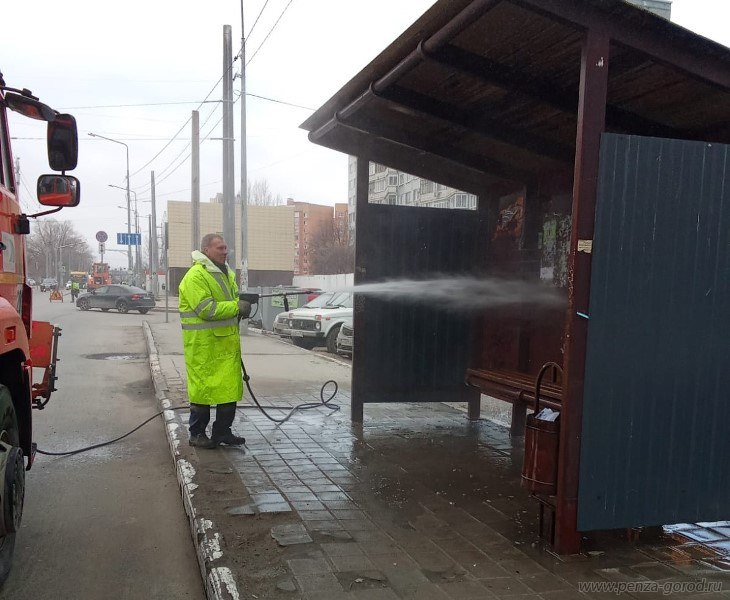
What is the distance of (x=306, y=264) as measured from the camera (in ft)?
309

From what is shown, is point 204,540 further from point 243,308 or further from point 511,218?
point 511,218

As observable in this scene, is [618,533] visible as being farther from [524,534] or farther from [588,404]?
[588,404]

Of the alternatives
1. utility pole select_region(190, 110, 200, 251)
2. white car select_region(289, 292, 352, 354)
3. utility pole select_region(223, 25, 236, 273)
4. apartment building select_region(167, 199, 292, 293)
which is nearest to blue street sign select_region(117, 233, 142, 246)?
apartment building select_region(167, 199, 292, 293)

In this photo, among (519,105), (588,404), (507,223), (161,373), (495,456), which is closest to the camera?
(588,404)

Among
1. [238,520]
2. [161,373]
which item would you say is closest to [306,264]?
[161,373]

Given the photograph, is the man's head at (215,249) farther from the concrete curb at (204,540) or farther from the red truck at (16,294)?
the concrete curb at (204,540)

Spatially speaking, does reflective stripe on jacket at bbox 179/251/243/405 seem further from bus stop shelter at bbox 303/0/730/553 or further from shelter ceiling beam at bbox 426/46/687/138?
shelter ceiling beam at bbox 426/46/687/138

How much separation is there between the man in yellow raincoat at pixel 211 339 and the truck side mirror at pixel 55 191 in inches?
61.4

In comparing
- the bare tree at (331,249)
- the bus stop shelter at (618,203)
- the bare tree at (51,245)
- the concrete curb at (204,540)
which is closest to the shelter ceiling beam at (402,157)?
the bus stop shelter at (618,203)

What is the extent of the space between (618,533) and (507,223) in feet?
12.0

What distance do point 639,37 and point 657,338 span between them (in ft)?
5.74

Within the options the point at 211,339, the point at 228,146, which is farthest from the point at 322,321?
the point at 211,339

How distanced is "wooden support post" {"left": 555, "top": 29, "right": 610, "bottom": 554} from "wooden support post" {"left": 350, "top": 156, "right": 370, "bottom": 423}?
331 centimetres

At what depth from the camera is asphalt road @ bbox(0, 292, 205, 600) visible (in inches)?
144
